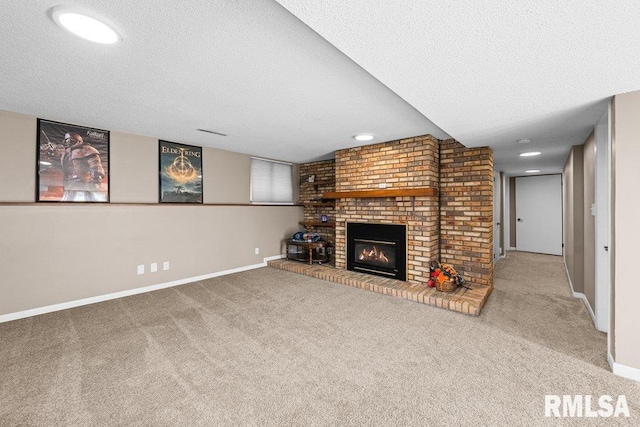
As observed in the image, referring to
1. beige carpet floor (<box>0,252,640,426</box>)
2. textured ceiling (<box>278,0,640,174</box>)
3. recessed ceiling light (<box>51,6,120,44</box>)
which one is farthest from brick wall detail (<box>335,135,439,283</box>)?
recessed ceiling light (<box>51,6,120,44</box>)

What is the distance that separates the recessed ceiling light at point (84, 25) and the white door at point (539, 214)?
29.4 ft

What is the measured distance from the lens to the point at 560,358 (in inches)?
85.5

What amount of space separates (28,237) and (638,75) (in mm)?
5634

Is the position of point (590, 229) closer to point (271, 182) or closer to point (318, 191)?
point (318, 191)

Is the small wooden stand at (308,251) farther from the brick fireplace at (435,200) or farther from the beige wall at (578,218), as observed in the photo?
the beige wall at (578,218)

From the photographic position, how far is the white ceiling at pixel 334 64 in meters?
1.26

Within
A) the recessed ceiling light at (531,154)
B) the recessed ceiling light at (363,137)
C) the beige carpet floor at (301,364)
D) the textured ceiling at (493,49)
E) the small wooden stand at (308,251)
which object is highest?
Answer: the recessed ceiling light at (363,137)

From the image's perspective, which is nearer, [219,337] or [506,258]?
[219,337]

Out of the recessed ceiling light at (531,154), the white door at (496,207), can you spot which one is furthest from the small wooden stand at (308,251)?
the recessed ceiling light at (531,154)

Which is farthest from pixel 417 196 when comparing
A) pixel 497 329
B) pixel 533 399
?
pixel 533 399

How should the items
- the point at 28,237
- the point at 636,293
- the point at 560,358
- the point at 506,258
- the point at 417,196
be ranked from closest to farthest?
the point at 636,293
the point at 560,358
the point at 28,237
the point at 417,196
the point at 506,258

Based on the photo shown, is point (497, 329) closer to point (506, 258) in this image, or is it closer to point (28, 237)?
point (506, 258)

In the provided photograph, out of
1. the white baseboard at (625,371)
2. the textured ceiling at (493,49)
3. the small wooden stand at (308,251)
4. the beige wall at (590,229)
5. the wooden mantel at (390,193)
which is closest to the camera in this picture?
the textured ceiling at (493,49)

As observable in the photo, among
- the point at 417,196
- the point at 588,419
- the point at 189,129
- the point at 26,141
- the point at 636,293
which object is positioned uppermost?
the point at 189,129
